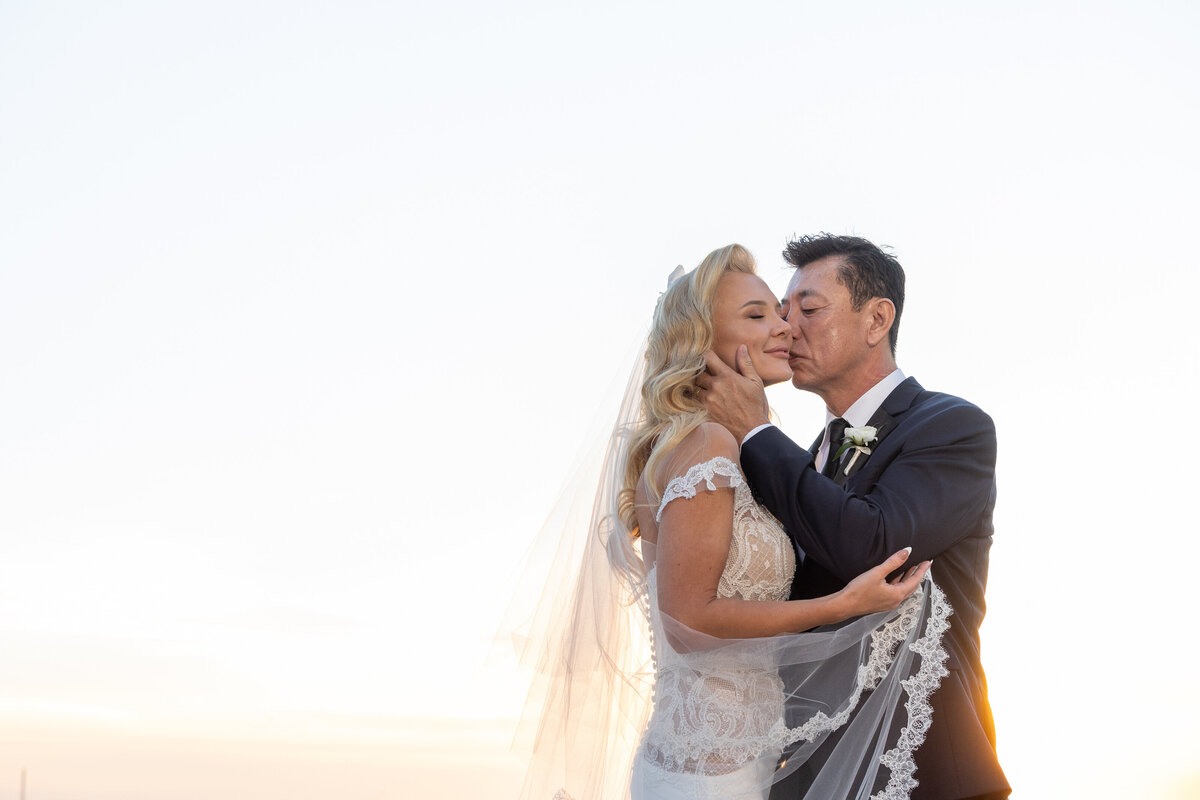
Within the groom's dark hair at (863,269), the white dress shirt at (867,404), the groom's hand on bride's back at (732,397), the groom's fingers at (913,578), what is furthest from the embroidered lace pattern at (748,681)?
the groom's dark hair at (863,269)

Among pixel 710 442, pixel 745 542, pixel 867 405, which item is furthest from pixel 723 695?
pixel 867 405

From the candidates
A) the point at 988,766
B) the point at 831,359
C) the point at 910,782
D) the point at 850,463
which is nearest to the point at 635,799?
the point at 910,782

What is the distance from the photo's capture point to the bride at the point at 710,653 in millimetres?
4195

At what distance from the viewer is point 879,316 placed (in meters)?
5.41

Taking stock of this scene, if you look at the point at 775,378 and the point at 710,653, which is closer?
the point at 710,653

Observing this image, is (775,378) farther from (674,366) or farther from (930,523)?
(930,523)

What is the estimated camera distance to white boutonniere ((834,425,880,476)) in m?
4.76

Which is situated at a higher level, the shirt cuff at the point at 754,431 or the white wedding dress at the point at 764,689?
the shirt cuff at the point at 754,431

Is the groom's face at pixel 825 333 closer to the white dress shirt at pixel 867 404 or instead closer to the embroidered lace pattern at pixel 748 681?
the white dress shirt at pixel 867 404

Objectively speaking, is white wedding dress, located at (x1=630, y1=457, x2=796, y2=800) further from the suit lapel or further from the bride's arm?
the suit lapel

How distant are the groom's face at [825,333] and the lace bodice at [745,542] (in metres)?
1.08

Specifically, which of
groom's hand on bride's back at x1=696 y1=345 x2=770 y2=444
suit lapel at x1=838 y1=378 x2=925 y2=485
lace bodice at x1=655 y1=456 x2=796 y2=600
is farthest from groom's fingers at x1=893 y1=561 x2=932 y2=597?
groom's hand on bride's back at x1=696 y1=345 x2=770 y2=444

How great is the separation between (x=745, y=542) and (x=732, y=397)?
2.02ft

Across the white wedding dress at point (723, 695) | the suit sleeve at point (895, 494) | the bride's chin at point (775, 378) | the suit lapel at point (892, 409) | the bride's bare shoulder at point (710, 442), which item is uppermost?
the bride's chin at point (775, 378)
